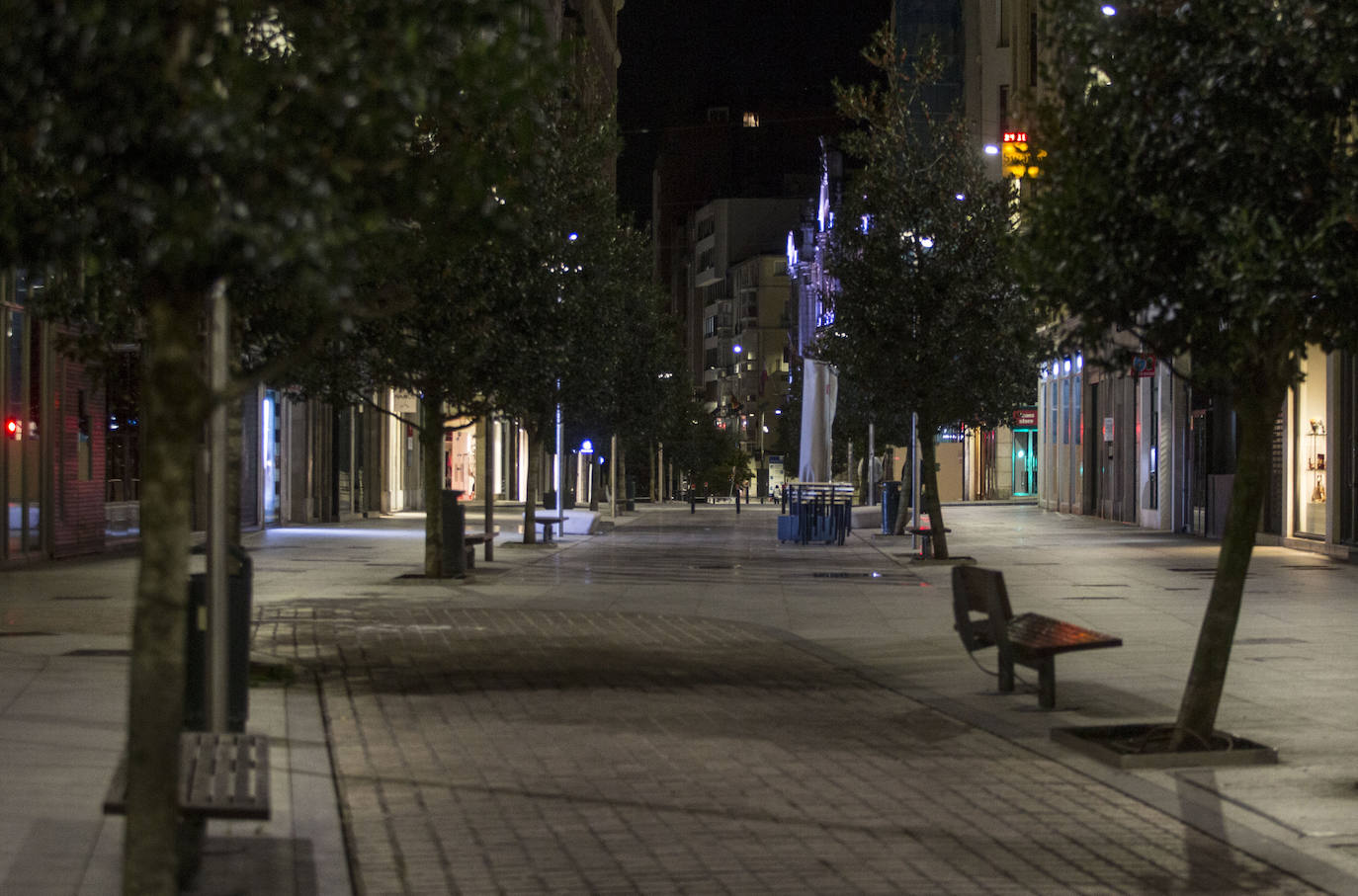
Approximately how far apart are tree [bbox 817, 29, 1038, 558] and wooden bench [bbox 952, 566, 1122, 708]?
15268 mm

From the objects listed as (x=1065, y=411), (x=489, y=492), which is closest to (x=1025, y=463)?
(x=1065, y=411)

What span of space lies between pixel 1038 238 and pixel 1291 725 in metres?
3.19

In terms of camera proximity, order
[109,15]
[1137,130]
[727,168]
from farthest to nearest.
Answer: [727,168]
[1137,130]
[109,15]

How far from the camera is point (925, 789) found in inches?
336

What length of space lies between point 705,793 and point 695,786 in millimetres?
170

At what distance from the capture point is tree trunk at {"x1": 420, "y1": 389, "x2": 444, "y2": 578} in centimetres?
2161

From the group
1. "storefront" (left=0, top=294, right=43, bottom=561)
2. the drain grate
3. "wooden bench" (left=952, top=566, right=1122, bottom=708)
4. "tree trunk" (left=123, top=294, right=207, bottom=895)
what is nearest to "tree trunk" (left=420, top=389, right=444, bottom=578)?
the drain grate

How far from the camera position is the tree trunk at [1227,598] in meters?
9.26

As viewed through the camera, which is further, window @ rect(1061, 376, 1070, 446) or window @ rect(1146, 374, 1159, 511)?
window @ rect(1061, 376, 1070, 446)

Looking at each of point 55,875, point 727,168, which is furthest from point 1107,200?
point 727,168

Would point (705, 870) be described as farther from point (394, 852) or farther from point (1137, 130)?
point (1137, 130)

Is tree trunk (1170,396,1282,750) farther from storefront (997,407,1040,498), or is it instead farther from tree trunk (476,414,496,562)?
storefront (997,407,1040,498)

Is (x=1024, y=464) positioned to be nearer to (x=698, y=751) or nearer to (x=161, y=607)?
(x=698, y=751)

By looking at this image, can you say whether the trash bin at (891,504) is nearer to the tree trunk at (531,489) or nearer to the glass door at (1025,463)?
the tree trunk at (531,489)
